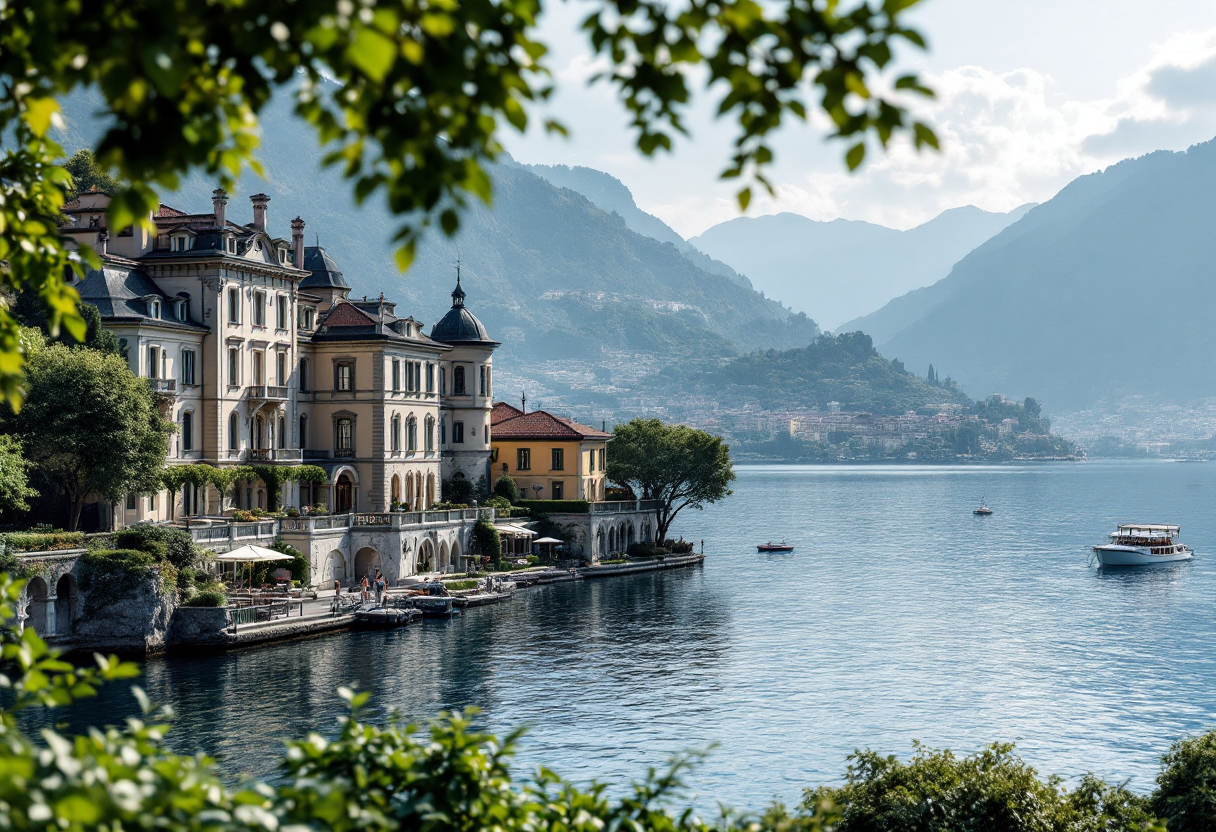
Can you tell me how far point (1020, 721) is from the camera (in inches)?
1757

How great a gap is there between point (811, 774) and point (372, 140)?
33.8 m

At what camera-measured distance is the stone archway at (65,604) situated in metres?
50.4

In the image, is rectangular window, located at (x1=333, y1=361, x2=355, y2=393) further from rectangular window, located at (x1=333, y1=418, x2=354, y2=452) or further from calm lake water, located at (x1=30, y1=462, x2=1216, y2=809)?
calm lake water, located at (x1=30, y1=462, x2=1216, y2=809)

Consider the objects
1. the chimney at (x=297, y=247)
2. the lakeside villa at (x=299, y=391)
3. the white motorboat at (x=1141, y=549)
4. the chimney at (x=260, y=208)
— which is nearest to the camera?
the lakeside villa at (x=299, y=391)

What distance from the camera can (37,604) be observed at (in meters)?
49.7

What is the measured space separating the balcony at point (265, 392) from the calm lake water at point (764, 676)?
58.4 ft

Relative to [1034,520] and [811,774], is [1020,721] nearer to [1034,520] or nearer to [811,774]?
[811,774]

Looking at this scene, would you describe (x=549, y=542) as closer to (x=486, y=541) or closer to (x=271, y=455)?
(x=486, y=541)

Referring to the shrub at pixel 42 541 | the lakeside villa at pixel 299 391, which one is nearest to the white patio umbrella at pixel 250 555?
the lakeside villa at pixel 299 391

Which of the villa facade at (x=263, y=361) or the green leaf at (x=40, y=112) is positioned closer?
the green leaf at (x=40, y=112)

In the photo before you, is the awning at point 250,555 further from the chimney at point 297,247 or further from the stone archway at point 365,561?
the chimney at point 297,247

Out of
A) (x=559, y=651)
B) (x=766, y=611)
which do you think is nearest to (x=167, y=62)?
(x=559, y=651)

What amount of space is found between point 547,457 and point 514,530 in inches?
505

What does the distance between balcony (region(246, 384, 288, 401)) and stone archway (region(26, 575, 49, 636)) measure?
21970 millimetres
